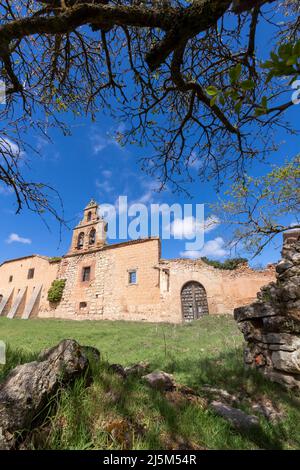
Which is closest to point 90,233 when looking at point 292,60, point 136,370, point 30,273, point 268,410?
point 30,273

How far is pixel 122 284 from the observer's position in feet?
60.1

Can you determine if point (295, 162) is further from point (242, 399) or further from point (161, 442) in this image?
point (161, 442)

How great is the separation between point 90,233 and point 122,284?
6.48 meters

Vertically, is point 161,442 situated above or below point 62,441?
below

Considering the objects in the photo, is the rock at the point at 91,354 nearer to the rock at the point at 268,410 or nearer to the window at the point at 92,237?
the rock at the point at 268,410

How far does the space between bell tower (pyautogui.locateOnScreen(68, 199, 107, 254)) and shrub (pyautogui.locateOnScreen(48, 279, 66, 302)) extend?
288 centimetres

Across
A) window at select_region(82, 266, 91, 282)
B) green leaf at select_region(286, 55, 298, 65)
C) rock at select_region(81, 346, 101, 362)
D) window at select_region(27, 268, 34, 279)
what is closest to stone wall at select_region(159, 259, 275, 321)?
window at select_region(82, 266, 91, 282)

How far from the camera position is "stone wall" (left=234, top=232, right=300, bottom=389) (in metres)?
4.21

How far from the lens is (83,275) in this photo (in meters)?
20.6

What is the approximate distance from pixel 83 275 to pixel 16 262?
978cm

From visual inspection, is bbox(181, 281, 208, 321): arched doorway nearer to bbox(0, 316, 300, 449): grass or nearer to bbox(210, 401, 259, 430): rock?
bbox(0, 316, 300, 449): grass

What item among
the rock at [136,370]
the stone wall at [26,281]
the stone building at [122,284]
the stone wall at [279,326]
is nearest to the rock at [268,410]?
the stone wall at [279,326]

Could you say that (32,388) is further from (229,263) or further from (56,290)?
(56,290)
